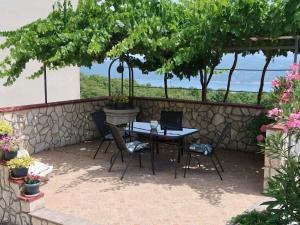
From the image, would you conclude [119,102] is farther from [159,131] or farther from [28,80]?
[28,80]

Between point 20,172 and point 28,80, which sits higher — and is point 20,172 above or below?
below

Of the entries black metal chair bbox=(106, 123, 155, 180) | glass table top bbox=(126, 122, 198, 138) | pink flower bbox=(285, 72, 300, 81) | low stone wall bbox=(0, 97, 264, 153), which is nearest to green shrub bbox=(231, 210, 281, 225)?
pink flower bbox=(285, 72, 300, 81)

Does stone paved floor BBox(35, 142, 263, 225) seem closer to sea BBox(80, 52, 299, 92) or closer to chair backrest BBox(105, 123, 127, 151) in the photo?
chair backrest BBox(105, 123, 127, 151)

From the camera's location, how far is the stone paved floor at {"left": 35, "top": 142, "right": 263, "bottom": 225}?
5590 millimetres

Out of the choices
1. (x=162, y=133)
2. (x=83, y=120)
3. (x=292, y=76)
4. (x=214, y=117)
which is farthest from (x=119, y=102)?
(x=292, y=76)

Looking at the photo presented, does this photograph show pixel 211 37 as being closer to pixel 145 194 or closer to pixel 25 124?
pixel 145 194

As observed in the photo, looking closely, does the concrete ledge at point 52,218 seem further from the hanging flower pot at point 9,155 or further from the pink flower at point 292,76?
the pink flower at point 292,76

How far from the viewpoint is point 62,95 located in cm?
1639

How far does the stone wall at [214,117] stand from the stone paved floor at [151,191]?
1007 mm

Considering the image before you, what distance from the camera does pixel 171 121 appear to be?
8414 mm

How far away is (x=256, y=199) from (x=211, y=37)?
3.40 metres

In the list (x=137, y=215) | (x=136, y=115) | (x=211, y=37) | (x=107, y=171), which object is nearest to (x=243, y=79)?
(x=136, y=115)

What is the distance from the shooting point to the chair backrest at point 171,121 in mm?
8148

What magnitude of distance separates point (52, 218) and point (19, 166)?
1.07 m
